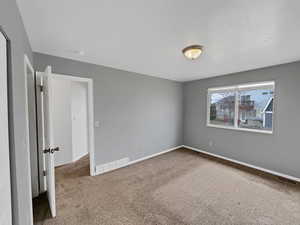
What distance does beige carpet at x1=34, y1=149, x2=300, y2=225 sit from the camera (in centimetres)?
173

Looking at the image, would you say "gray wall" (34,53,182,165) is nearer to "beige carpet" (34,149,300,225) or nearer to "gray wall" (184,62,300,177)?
"beige carpet" (34,149,300,225)

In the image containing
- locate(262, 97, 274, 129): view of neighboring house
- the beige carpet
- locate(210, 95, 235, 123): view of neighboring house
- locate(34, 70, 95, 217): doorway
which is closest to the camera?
the beige carpet

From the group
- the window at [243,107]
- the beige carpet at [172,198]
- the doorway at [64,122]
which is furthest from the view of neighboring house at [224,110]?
the doorway at [64,122]

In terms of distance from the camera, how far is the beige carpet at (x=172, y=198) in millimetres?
1734

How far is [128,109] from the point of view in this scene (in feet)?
10.9

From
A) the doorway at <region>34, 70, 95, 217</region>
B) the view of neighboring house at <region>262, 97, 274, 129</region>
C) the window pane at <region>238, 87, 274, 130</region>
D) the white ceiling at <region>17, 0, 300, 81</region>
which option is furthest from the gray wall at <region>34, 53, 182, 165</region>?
the view of neighboring house at <region>262, 97, 274, 129</region>

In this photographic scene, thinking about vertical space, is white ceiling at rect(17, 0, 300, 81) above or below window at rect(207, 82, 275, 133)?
above

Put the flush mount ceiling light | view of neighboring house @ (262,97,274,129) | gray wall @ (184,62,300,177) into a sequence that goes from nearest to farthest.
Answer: the flush mount ceiling light < gray wall @ (184,62,300,177) < view of neighboring house @ (262,97,274,129)

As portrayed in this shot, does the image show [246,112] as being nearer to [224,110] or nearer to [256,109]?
[256,109]

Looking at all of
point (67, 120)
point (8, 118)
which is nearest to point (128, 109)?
point (67, 120)

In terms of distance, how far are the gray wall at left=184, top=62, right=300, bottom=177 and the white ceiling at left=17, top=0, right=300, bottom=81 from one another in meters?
0.46

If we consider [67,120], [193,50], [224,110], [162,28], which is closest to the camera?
[162,28]

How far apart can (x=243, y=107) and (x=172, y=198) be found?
2851 millimetres

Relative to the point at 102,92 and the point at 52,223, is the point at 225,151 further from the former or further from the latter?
the point at 52,223
